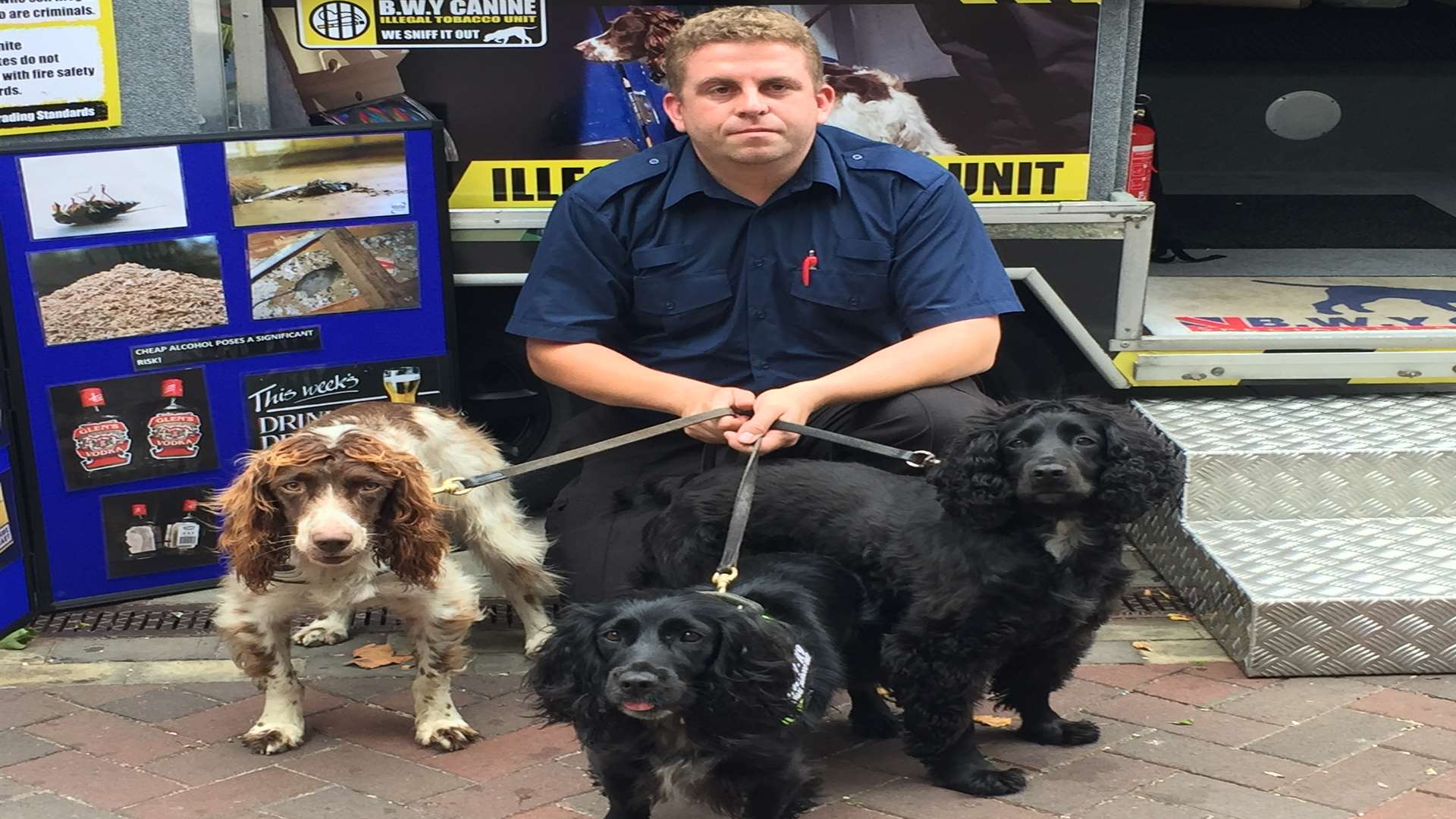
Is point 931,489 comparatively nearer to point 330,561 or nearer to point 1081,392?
point 330,561

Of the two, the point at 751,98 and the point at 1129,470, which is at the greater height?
the point at 751,98

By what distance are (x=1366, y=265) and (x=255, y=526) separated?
4.50m

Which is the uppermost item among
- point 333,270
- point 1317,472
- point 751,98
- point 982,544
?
point 751,98

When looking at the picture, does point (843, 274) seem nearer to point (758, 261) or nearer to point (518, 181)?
point (758, 261)

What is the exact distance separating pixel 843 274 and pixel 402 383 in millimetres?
1500

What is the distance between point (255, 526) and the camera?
349 centimetres

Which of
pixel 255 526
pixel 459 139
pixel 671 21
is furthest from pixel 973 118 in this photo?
pixel 255 526

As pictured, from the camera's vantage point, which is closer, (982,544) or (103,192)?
(982,544)

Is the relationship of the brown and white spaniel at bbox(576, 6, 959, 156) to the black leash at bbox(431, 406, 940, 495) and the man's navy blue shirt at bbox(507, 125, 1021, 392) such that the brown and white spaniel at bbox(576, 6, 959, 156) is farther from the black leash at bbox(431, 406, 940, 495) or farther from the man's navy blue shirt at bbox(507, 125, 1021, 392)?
the black leash at bbox(431, 406, 940, 495)

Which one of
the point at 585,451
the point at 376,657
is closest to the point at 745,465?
the point at 585,451

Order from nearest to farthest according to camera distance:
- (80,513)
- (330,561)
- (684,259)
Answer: (330,561) → (684,259) → (80,513)

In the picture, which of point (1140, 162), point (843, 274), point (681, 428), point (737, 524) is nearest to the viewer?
point (737, 524)

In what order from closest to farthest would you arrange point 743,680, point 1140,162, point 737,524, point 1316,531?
point 743,680 < point 737,524 < point 1316,531 < point 1140,162

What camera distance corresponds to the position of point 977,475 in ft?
10.7
